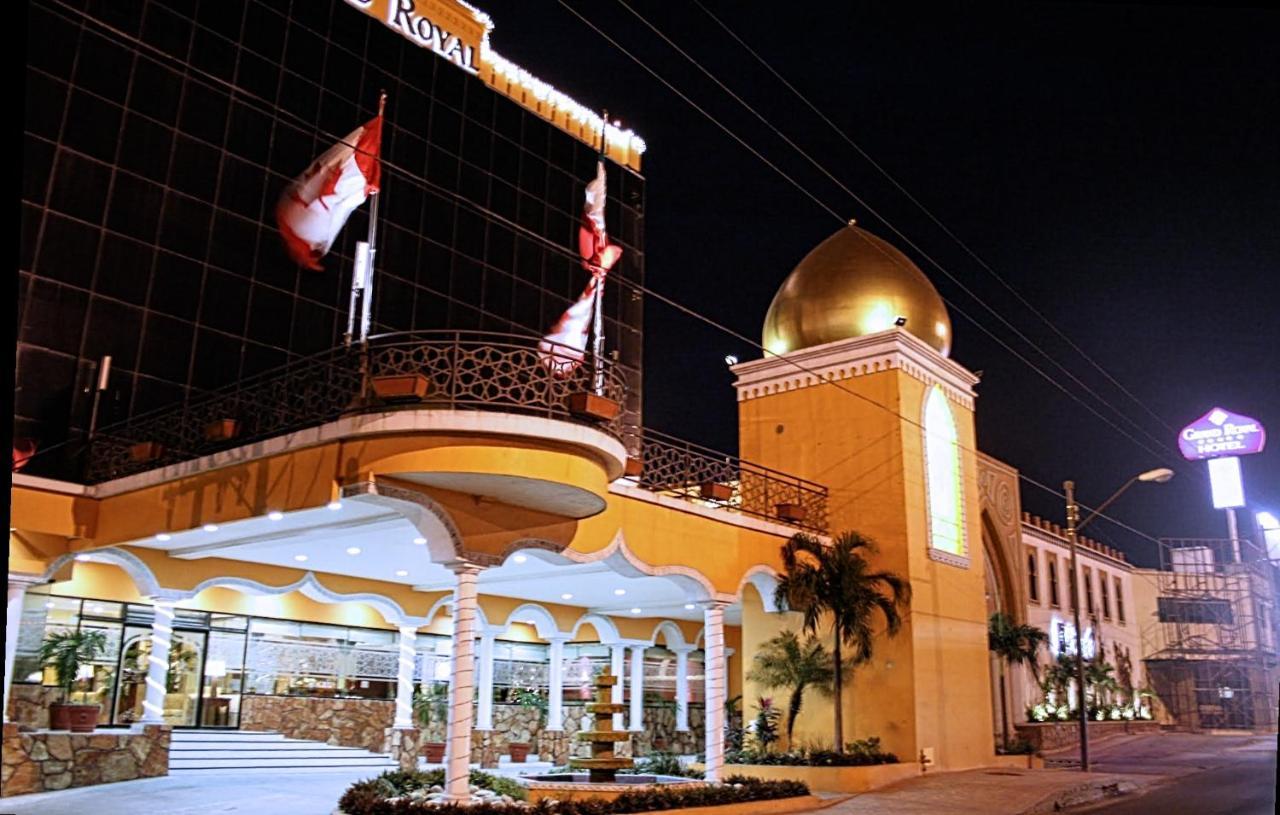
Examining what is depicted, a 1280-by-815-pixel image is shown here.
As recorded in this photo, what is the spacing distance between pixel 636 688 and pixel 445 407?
1679 cm

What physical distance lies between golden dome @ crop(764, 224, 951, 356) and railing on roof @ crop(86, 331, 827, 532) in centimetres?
354

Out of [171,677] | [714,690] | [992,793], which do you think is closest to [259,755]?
[171,677]

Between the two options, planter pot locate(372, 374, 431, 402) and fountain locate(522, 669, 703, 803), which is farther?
fountain locate(522, 669, 703, 803)

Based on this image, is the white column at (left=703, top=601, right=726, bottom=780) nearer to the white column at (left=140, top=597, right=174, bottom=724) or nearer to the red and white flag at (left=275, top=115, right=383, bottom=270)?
the red and white flag at (left=275, top=115, right=383, bottom=270)

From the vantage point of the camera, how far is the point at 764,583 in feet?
62.3

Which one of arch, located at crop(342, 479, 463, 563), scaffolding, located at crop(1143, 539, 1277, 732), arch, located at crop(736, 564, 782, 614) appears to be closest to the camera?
arch, located at crop(342, 479, 463, 563)

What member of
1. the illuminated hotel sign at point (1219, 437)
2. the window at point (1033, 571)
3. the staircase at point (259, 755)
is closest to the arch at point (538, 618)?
the staircase at point (259, 755)

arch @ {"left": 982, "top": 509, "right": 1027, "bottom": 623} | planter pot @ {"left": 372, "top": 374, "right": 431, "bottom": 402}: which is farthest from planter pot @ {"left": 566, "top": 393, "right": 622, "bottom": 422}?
arch @ {"left": 982, "top": 509, "right": 1027, "bottom": 623}

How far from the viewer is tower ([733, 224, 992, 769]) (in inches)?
776

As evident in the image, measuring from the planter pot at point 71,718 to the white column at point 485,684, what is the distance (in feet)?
27.8

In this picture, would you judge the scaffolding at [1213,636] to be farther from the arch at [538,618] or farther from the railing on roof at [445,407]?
the railing on roof at [445,407]

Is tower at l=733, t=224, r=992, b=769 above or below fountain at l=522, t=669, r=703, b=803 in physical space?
above

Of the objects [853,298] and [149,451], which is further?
[853,298]

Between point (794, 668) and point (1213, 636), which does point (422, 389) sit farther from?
point (1213, 636)
